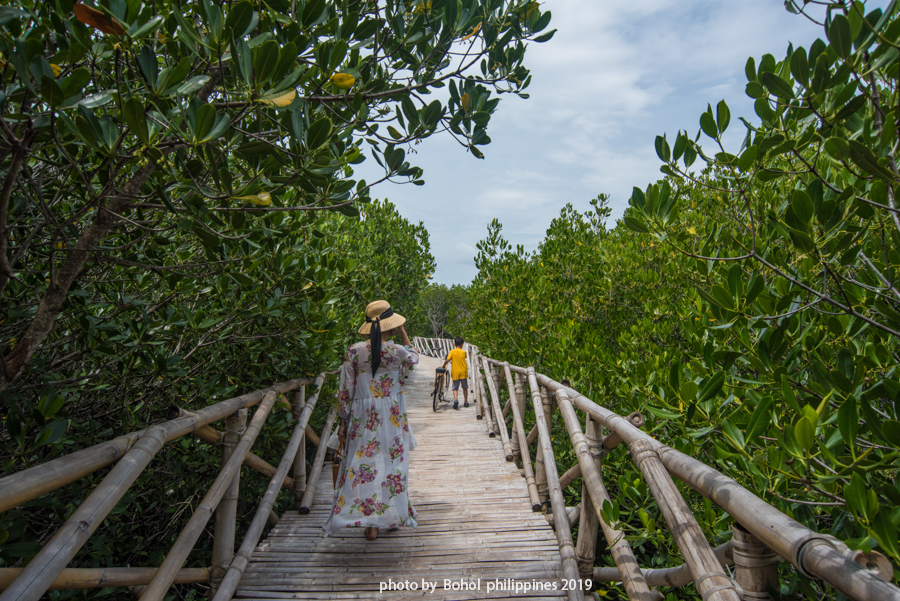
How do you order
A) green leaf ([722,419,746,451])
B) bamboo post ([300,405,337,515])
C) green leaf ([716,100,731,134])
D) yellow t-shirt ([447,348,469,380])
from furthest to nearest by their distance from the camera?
yellow t-shirt ([447,348,469,380])
bamboo post ([300,405,337,515])
green leaf ([716,100,731,134])
green leaf ([722,419,746,451])

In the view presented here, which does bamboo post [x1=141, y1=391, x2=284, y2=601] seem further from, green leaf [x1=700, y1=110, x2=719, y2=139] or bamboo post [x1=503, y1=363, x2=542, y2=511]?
green leaf [x1=700, y1=110, x2=719, y2=139]

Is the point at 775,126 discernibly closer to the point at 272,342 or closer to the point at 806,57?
the point at 806,57

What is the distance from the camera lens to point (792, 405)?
97 cm

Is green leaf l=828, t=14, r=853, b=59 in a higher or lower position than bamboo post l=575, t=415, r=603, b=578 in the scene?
higher

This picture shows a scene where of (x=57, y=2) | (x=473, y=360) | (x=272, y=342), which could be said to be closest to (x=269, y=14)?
(x=57, y=2)

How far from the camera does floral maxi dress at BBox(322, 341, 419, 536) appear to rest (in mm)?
2865

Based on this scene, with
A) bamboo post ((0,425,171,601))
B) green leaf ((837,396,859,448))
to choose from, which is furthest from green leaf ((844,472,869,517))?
bamboo post ((0,425,171,601))

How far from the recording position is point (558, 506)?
2730 millimetres

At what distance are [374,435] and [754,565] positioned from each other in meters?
2.22

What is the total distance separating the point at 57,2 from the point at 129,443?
4.01 feet

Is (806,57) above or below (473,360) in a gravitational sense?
above

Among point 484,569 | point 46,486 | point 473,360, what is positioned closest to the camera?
point 46,486

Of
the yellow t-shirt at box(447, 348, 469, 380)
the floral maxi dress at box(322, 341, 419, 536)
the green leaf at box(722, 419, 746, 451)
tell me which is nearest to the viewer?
the green leaf at box(722, 419, 746, 451)

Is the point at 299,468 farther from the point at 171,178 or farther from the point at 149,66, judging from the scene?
the point at 149,66
